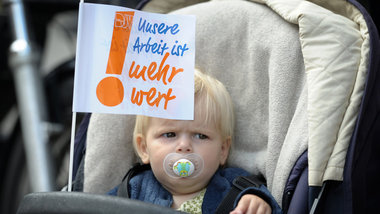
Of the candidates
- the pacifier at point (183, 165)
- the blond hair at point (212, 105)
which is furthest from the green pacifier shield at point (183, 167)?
the blond hair at point (212, 105)

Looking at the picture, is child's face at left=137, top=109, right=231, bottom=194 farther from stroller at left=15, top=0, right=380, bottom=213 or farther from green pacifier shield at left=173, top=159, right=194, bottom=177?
stroller at left=15, top=0, right=380, bottom=213

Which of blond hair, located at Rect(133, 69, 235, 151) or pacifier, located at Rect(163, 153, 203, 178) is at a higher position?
blond hair, located at Rect(133, 69, 235, 151)

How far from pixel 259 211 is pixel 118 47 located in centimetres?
49

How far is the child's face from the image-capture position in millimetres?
1473

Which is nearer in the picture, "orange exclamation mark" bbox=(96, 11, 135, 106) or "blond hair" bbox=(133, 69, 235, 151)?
"orange exclamation mark" bbox=(96, 11, 135, 106)

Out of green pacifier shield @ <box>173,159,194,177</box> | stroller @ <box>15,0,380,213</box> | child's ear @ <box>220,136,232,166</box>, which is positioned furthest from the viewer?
child's ear @ <box>220,136,232,166</box>

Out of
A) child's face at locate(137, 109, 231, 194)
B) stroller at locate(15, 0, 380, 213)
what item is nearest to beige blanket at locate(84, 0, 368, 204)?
stroller at locate(15, 0, 380, 213)

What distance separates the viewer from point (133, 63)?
137 centimetres

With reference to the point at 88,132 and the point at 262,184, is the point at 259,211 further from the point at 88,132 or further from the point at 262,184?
the point at 88,132

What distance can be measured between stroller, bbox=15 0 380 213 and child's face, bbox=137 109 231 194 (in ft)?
0.43

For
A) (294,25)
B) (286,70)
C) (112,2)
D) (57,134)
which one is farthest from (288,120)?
(57,134)

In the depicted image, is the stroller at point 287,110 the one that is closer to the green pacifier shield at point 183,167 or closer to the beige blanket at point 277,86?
the beige blanket at point 277,86

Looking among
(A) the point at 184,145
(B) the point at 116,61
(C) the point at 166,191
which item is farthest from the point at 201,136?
(B) the point at 116,61

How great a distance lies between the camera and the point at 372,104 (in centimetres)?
128
